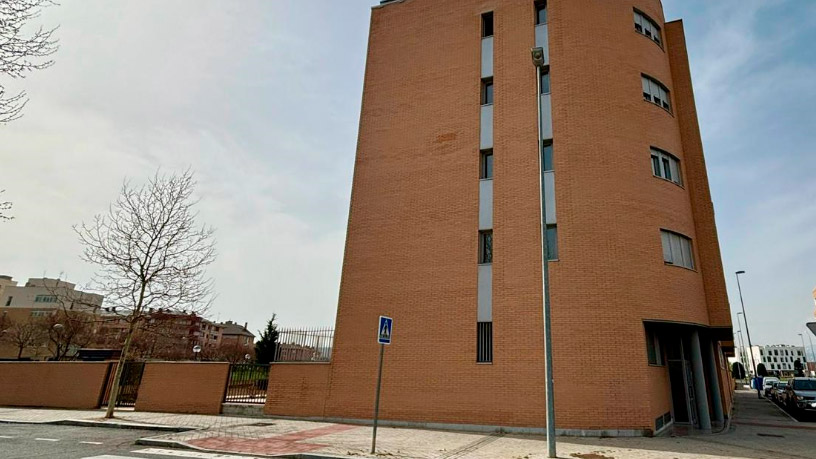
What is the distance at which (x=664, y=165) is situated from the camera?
53.1ft

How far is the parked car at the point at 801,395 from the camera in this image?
793 inches

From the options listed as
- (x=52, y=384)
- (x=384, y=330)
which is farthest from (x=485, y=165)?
(x=52, y=384)

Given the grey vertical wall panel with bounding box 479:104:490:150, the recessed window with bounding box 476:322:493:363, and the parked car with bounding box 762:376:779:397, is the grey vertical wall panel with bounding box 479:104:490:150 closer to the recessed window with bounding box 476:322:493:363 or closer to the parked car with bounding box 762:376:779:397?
the recessed window with bounding box 476:322:493:363

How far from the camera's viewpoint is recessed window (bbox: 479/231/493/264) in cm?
1509

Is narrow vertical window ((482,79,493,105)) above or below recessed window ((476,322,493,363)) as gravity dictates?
above

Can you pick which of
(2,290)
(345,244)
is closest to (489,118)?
(345,244)

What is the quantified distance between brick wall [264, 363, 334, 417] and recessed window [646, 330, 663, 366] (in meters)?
10.7

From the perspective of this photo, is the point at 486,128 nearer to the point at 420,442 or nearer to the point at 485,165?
the point at 485,165

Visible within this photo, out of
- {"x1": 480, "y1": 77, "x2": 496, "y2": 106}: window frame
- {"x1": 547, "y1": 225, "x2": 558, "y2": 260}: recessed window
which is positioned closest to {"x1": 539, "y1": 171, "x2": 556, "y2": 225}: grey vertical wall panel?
{"x1": 547, "y1": 225, "x2": 558, "y2": 260}: recessed window

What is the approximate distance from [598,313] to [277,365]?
11.1 m

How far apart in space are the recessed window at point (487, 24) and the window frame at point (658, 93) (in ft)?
20.3

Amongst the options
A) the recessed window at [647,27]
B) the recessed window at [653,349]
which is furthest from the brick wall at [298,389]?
the recessed window at [647,27]

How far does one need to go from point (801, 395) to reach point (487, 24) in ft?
73.9

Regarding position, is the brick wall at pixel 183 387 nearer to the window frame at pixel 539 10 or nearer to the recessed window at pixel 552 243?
the recessed window at pixel 552 243
